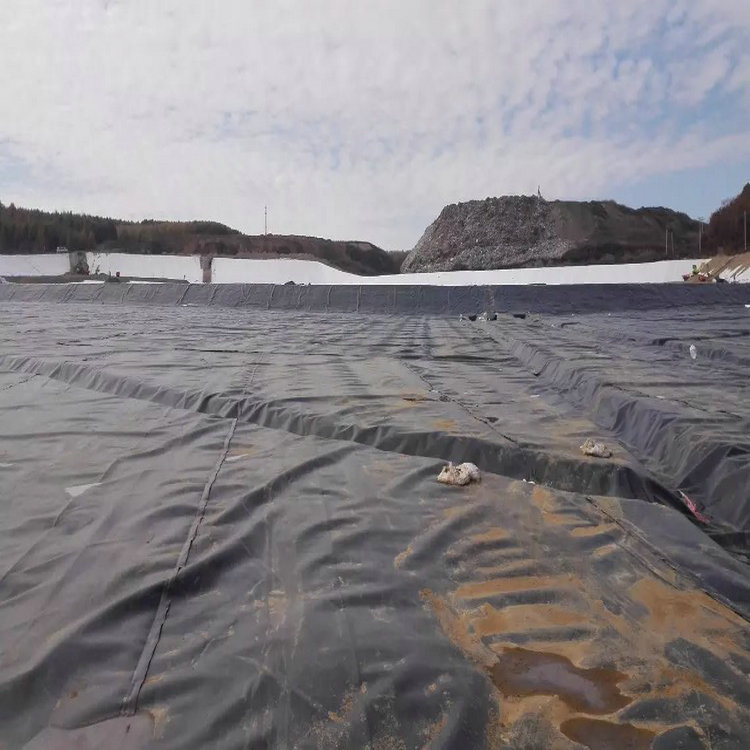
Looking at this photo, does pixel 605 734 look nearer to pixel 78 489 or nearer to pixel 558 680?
pixel 558 680

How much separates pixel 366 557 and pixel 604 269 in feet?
49.3

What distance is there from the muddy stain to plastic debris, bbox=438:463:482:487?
79 cm

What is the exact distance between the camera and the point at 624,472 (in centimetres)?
162

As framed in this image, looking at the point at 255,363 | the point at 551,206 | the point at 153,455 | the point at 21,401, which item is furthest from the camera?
the point at 551,206

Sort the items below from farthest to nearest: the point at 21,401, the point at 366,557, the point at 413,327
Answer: the point at 413,327
the point at 21,401
the point at 366,557

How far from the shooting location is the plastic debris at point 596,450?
1727 millimetres

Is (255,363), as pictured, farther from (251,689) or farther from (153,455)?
(251,689)

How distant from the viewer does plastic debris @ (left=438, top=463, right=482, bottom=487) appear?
1510 millimetres

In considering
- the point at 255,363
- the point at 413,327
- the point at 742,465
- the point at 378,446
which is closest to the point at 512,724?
the point at 378,446

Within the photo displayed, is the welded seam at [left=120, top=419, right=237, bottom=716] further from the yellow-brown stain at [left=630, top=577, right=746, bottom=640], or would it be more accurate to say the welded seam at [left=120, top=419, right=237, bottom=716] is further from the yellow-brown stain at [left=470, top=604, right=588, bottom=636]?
the yellow-brown stain at [left=630, top=577, right=746, bottom=640]

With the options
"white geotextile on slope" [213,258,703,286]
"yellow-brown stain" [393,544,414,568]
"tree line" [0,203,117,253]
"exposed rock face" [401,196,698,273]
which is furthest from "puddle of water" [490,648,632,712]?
"tree line" [0,203,117,253]

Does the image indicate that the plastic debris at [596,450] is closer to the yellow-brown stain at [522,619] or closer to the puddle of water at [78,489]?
the yellow-brown stain at [522,619]

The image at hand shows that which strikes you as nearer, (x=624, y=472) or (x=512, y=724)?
(x=512, y=724)

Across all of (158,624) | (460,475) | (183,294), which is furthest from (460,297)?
(158,624)
